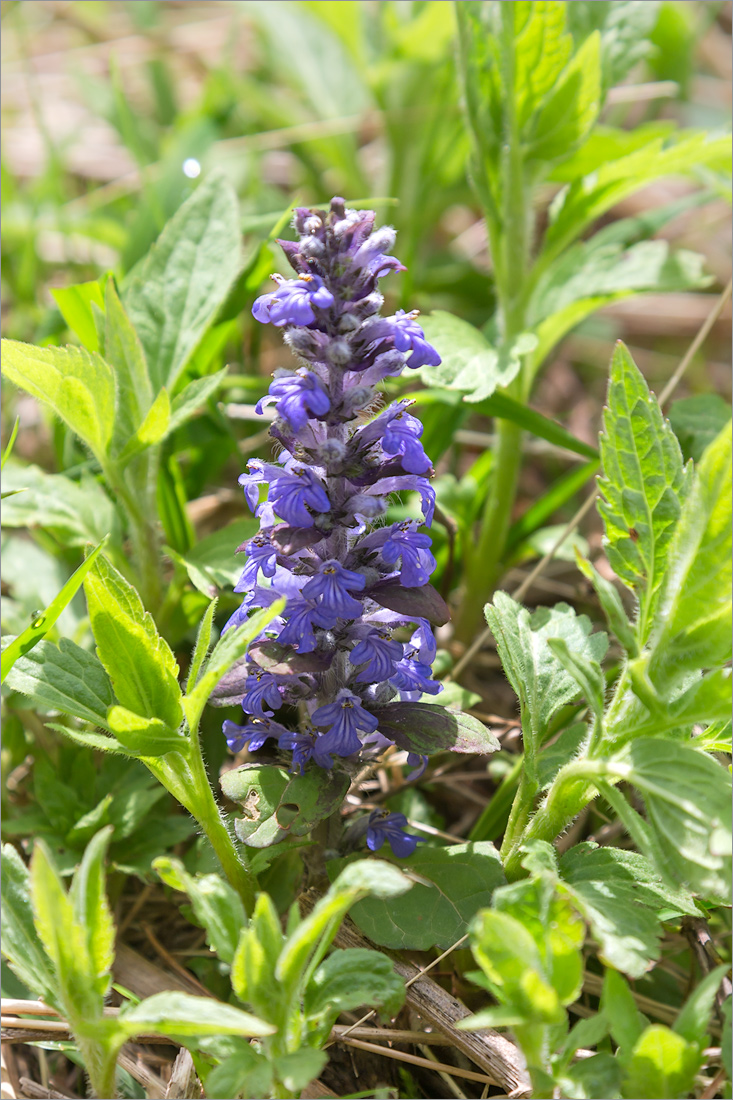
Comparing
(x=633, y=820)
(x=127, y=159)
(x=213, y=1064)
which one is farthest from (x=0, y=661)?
(x=127, y=159)

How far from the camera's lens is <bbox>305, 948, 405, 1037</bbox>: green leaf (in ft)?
7.11

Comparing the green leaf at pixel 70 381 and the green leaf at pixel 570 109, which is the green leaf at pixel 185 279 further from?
the green leaf at pixel 570 109

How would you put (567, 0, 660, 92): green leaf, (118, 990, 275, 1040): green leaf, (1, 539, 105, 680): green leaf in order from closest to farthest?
(118, 990, 275, 1040): green leaf, (1, 539, 105, 680): green leaf, (567, 0, 660, 92): green leaf

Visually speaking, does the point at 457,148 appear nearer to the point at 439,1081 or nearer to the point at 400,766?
the point at 400,766

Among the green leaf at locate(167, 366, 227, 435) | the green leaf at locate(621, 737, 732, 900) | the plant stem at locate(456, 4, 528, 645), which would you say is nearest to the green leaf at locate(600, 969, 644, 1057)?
the green leaf at locate(621, 737, 732, 900)

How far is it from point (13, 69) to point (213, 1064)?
714cm

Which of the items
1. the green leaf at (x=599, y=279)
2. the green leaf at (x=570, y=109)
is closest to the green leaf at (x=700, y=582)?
the green leaf at (x=599, y=279)

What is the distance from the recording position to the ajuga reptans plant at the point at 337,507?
2.38m

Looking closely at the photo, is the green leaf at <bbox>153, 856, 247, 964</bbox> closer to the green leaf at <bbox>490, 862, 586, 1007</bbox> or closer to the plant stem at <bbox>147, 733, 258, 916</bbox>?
the plant stem at <bbox>147, 733, 258, 916</bbox>

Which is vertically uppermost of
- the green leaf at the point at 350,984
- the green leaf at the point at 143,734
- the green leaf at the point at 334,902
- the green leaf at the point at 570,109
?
the green leaf at the point at 570,109

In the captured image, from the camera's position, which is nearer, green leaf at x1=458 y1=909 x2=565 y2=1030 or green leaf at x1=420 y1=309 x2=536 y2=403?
green leaf at x1=458 y1=909 x2=565 y2=1030

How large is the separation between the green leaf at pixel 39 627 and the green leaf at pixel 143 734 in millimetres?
422

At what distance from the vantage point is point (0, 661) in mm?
2594

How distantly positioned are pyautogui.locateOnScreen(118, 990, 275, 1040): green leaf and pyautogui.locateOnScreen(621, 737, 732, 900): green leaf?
964 mm
